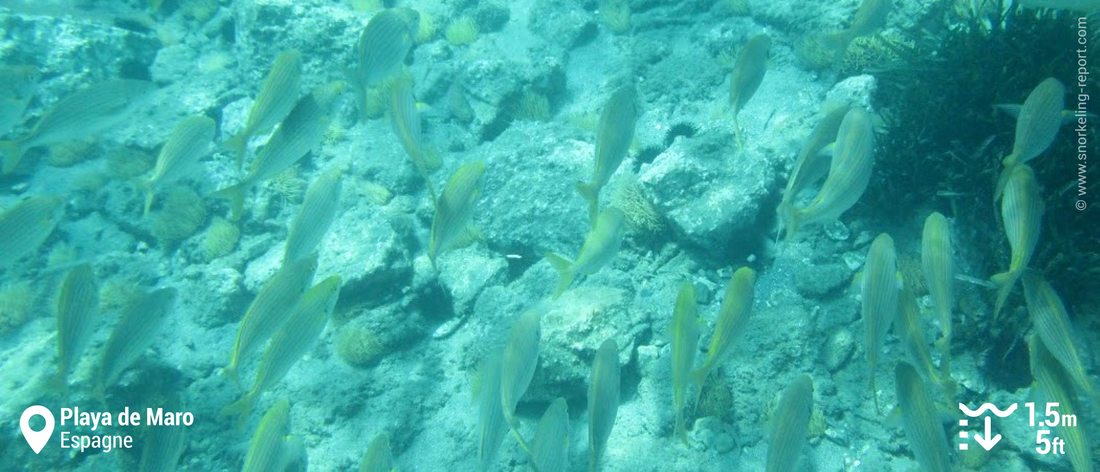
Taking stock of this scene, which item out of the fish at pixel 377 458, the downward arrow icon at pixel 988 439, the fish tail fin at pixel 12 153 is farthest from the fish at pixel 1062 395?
the fish tail fin at pixel 12 153

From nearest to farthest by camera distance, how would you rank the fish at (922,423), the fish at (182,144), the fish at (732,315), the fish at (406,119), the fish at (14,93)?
1. the fish at (922,423)
2. the fish at (732,315)
3. the fish at (406,119)
4. the fish at (182,144)
5. the fish at (14,93)

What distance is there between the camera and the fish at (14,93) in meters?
5.44

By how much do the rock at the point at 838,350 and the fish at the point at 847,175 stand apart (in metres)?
1.81

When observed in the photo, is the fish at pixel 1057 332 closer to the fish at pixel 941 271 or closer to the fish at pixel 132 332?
the fish at pixel 941 271

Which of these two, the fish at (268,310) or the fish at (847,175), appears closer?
the fish at (847,175)

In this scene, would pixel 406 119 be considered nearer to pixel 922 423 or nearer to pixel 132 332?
pixel 132 332

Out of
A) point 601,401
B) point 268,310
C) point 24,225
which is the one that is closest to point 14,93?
point 24,225

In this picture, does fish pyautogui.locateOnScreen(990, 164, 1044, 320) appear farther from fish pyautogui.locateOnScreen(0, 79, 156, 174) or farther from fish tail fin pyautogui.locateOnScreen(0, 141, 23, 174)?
fish tail fin pyautogui.locateOnScreen(0, 141, 23, 174)

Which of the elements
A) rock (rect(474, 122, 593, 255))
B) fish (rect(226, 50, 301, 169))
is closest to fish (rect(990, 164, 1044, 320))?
rock (rect(474, 122, 593, 255))

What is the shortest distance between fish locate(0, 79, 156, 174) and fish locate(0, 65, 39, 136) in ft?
3.08

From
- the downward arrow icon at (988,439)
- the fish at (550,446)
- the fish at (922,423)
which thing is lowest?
the downward arrow icon at (988,439)

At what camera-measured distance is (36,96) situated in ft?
29.7

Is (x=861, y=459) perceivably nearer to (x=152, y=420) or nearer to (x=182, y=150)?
(x=152, y=420)

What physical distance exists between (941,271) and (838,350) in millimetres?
1686
